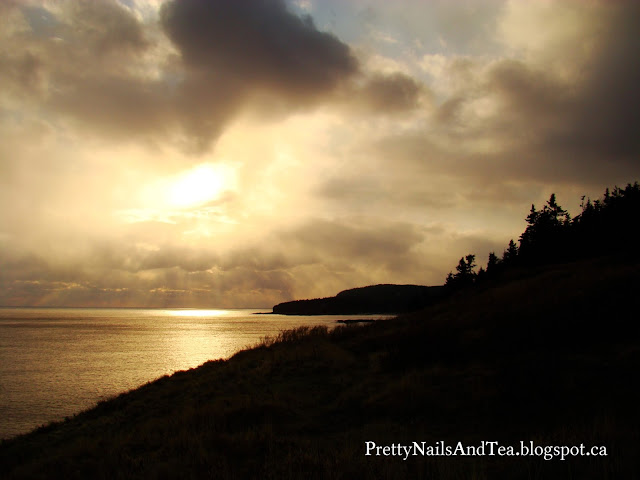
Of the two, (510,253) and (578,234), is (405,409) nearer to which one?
(578,234)

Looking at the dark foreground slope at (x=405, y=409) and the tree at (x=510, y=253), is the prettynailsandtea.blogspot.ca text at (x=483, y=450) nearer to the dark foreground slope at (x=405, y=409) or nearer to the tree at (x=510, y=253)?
the dark foreground slope at (x=405, y=409)

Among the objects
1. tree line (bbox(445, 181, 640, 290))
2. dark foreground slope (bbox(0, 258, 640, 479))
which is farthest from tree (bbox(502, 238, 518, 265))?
dark foreground slope (bbox(0, 258, 640, 479))

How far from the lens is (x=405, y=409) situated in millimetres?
10477

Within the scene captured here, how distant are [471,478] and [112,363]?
49.4m

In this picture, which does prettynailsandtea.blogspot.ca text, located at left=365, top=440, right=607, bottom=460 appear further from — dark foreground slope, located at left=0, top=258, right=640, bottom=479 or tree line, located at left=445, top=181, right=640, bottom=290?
tree line, located at left=445, top=181, right=640, bottom=290

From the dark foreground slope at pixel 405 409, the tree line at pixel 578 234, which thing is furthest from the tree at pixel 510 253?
the dark foreground slope at pixel 405 409

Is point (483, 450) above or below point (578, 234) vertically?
below

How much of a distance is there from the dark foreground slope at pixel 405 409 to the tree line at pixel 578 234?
21.9 m

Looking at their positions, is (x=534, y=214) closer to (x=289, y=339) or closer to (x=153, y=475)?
(x=289, y=339)

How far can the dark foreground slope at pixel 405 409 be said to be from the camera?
738cm

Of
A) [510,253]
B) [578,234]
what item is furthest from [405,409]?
[510,253]

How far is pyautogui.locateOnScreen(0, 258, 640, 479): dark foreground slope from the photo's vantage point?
7.38 meters

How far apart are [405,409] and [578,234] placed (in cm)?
5131

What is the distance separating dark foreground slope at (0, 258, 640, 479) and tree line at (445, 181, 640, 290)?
21868 mm
